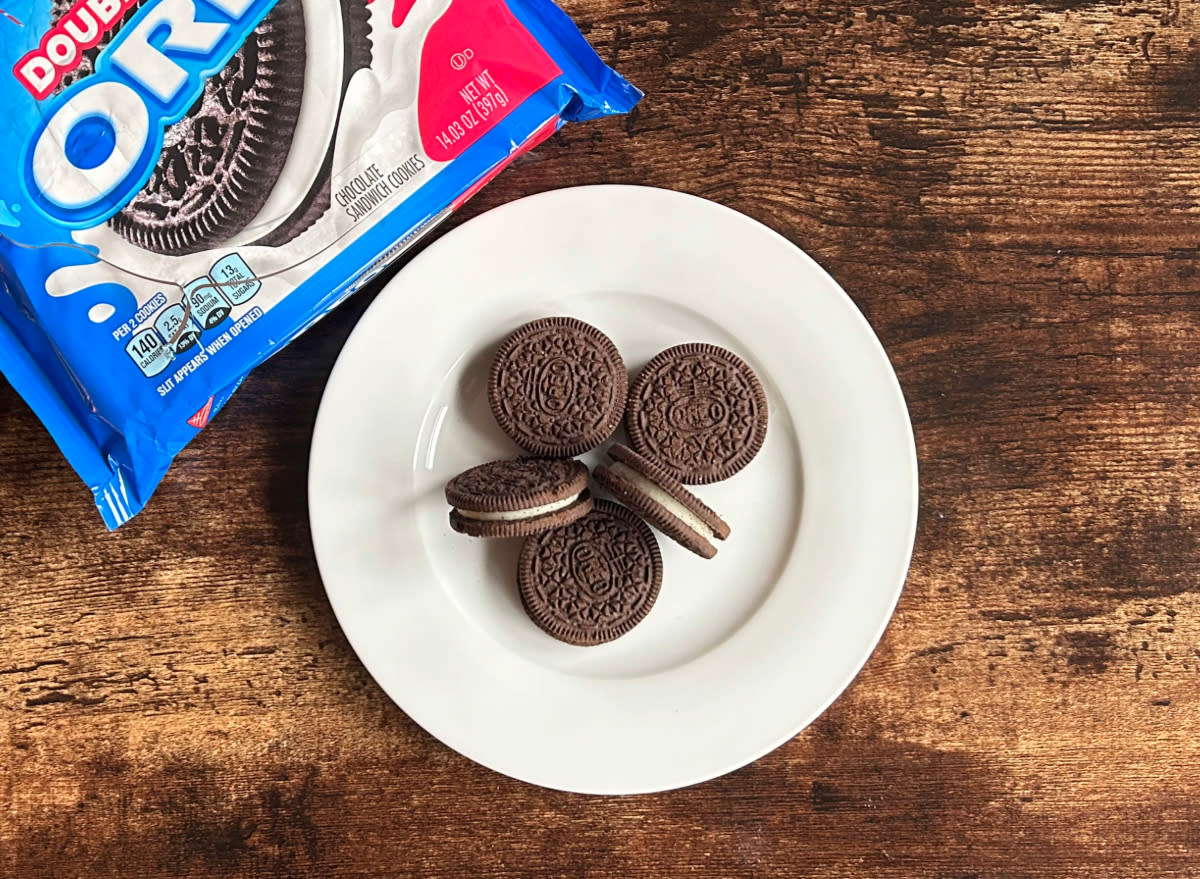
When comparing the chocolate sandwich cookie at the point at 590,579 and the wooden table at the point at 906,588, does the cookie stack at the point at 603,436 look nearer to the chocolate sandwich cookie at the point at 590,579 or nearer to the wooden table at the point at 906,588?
the chocolate sandwich cookie at the point at 590,579

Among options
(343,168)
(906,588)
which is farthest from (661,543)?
(343,168)

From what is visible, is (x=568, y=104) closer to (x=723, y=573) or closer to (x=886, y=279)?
(x=886, y=279)

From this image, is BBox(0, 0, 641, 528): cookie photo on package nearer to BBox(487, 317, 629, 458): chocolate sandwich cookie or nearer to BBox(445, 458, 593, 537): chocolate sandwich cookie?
BBox(487, 317, 629, 458): chocolate sandwich cookie

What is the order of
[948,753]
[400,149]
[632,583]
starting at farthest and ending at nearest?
[948,753]
[632,583]
[400,149]

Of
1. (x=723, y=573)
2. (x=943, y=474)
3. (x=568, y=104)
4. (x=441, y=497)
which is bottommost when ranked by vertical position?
(x=943, y=474)

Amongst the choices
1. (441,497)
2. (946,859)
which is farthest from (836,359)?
(946,859)

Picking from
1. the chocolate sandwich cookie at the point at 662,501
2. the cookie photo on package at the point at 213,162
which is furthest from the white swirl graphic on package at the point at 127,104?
the chocolate sandwich cookie at the point at 662,501
